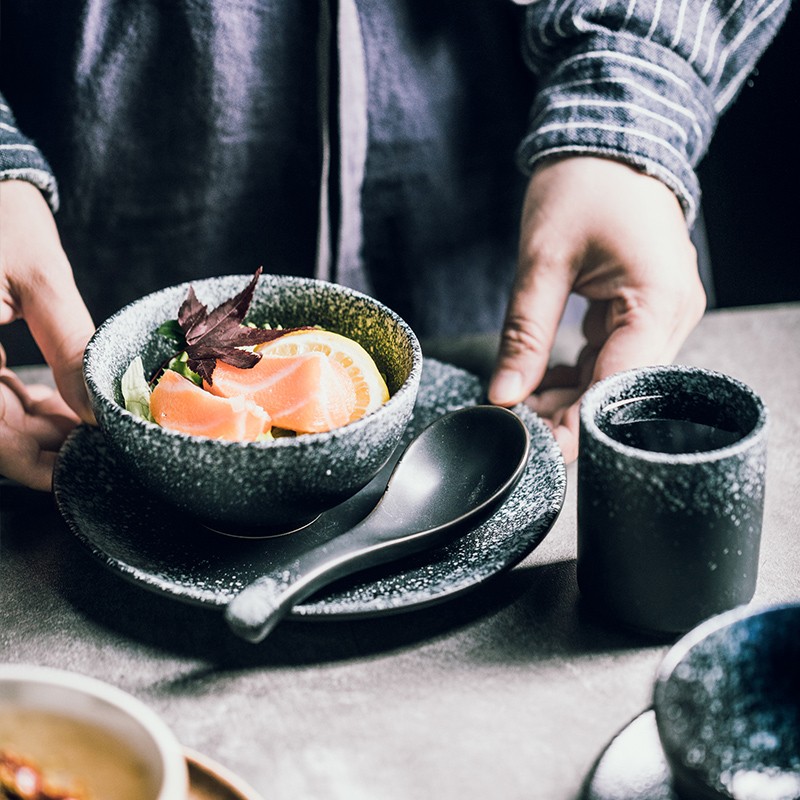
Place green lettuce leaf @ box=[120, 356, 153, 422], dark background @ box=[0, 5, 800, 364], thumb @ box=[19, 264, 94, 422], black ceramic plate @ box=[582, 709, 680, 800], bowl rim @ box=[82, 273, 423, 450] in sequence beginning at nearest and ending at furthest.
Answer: black ceramic plate @ box=[582, 709, 680, 800] → bowl rim @ box=[82, 273, 423, 450] → green lettuce leaf @ box=[120, 356, 153, 422] → thumb @ box=[19, 264, 94, 422] → dark background @ box=[0, 5, 800, 364]

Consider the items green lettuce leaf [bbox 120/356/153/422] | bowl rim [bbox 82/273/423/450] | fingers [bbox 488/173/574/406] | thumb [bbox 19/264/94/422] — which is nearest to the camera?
bowl rim [bbox 82/273/423/450]

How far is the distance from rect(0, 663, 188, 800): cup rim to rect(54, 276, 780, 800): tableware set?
0.14 meters

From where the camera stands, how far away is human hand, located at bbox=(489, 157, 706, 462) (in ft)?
3.22

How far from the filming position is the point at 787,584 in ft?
2.43

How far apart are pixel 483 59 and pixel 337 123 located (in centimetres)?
24

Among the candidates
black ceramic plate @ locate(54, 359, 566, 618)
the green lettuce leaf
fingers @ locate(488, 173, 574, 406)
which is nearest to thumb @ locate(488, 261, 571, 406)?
fingers @ locate(488, 173, 574, 406)

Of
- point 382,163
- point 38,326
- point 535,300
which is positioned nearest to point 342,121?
point 382,163

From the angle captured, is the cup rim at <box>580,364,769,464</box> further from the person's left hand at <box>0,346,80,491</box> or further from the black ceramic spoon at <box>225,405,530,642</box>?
the person's left hand at <box>0,346,80,491</box>

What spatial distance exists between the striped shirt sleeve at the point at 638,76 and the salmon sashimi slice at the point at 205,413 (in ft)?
1.71

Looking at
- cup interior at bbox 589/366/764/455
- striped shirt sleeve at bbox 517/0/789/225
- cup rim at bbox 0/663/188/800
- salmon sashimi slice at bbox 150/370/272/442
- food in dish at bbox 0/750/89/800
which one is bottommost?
food in dish at bbox 0/750/89/800

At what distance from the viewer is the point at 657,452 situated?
26.1 inches

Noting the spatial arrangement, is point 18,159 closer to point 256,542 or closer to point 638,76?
point 256,542

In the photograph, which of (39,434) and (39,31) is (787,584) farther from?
(39,31)

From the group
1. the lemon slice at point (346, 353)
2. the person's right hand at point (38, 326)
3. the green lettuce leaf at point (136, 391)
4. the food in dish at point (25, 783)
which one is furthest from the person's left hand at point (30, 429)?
the food in dish at point (25, 783)
